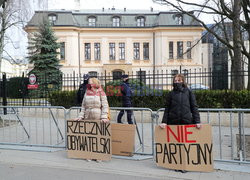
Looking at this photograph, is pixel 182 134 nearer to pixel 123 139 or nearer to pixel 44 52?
pixel 123 139

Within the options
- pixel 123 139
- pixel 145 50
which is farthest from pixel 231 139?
pixel 145 50

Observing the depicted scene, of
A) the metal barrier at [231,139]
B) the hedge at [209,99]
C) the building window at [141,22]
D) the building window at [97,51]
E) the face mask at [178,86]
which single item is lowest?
the metal barrier at [231,139]

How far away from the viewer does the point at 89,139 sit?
19.5 feet

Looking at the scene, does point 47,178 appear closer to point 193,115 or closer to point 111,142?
point 111,142

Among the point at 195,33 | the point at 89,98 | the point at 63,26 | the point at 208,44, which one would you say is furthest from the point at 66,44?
the point at 89,98

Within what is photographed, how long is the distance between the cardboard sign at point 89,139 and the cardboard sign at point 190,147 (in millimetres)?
1369

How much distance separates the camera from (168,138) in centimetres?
523

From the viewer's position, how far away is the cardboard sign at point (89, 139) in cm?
581

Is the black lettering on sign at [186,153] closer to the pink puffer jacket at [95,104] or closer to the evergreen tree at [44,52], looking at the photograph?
the pink puffer jacket at [95,104]

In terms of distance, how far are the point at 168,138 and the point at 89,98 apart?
194cm

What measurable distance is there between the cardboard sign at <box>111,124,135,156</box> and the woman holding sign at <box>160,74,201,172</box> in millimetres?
935

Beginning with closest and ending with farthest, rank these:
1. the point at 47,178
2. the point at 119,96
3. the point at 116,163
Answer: the point at 47,178, the point at 116,163, the point at 119,96

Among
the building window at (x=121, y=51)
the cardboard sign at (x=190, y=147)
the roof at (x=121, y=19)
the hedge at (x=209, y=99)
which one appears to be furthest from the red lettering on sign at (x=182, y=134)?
the building window at (x=121, y=51)

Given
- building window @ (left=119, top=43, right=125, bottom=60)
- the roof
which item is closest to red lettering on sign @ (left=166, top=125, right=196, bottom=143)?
the roof
